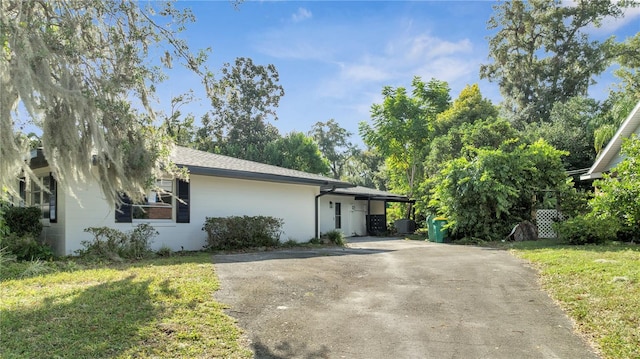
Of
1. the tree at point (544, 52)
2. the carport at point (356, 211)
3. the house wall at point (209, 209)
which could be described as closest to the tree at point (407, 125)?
the carport at point (356, 211)

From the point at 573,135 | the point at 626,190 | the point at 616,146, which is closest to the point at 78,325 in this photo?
the point at 626,190

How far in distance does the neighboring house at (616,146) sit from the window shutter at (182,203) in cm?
1236

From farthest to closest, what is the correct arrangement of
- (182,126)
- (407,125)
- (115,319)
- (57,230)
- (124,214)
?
1. (182,126)
2. (407,125)
3. (124,214)
4. (57,230)
5. (115,319)

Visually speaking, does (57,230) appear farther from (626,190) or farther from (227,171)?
(626,190)

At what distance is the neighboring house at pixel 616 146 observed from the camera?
12.6m

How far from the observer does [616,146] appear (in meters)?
13.4

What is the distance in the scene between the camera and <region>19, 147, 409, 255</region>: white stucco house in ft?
31.9

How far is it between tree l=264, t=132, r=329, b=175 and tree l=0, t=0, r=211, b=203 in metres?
24.1

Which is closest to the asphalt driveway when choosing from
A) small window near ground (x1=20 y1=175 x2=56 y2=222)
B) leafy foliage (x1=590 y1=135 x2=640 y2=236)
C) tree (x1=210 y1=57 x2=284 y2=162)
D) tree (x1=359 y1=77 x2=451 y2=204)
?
leafy foliage (x1=590 y1=135 x2=640 y2=236)

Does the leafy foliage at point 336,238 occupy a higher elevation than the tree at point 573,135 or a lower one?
lower

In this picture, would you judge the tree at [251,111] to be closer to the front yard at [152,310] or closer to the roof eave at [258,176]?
the roof eave at [258,176]

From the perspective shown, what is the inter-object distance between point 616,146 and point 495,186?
388 cm

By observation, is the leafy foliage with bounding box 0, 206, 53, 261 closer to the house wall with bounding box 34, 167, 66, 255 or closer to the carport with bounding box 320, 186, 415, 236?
the house wall with bounding box 34, 167, 66, 255

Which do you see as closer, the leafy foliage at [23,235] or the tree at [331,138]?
the leafy foliage at [23,235]
